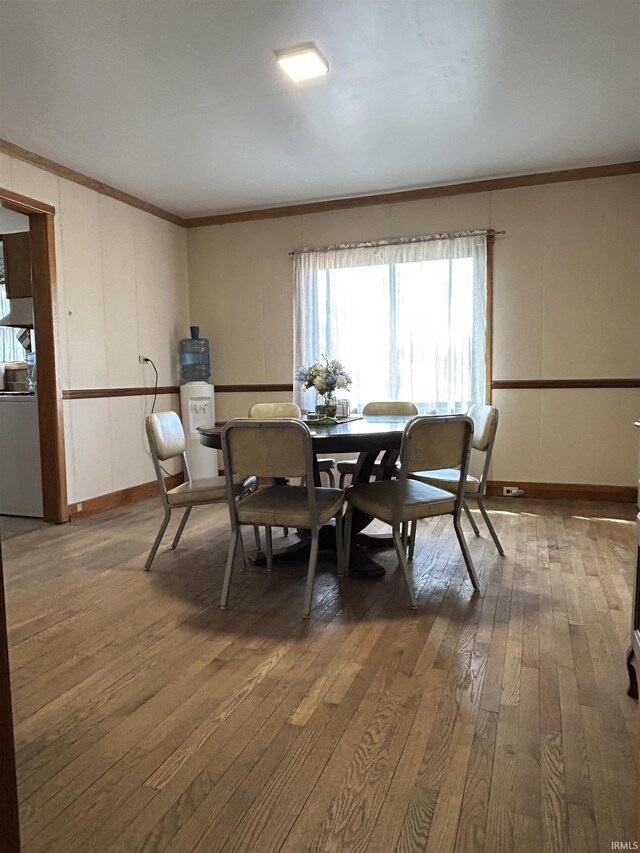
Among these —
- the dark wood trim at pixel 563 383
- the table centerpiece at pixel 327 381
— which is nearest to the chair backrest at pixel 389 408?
the table centerpiece at pixel 327 381

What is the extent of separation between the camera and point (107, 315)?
4617 millimetres

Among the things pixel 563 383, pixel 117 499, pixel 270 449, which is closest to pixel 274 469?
pixel 270 449

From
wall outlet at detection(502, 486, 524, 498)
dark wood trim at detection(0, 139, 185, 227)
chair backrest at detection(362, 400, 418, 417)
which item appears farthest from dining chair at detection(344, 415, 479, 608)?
dark wood trim at detection(0, 139, 185, 227)

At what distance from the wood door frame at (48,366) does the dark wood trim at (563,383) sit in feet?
11.4

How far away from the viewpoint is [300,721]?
1651 millimetres

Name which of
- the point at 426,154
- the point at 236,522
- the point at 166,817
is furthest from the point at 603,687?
the point at 426,154

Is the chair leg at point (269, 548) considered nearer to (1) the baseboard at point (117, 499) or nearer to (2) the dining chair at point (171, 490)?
(2) the dining chair at point (171, 490)

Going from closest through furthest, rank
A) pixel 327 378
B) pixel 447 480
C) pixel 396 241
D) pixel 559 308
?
pixel 447 480, pixel 327 378, pixel 559 308, pixel 396 241

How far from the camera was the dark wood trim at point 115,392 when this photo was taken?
14.1 ft

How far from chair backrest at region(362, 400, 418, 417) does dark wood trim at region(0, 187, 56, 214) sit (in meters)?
2.69

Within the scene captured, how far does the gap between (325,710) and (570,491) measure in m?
3.53

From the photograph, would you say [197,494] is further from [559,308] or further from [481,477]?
[559,308]

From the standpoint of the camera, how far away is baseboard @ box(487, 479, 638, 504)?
444 cm

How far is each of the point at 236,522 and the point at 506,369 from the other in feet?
9.97
